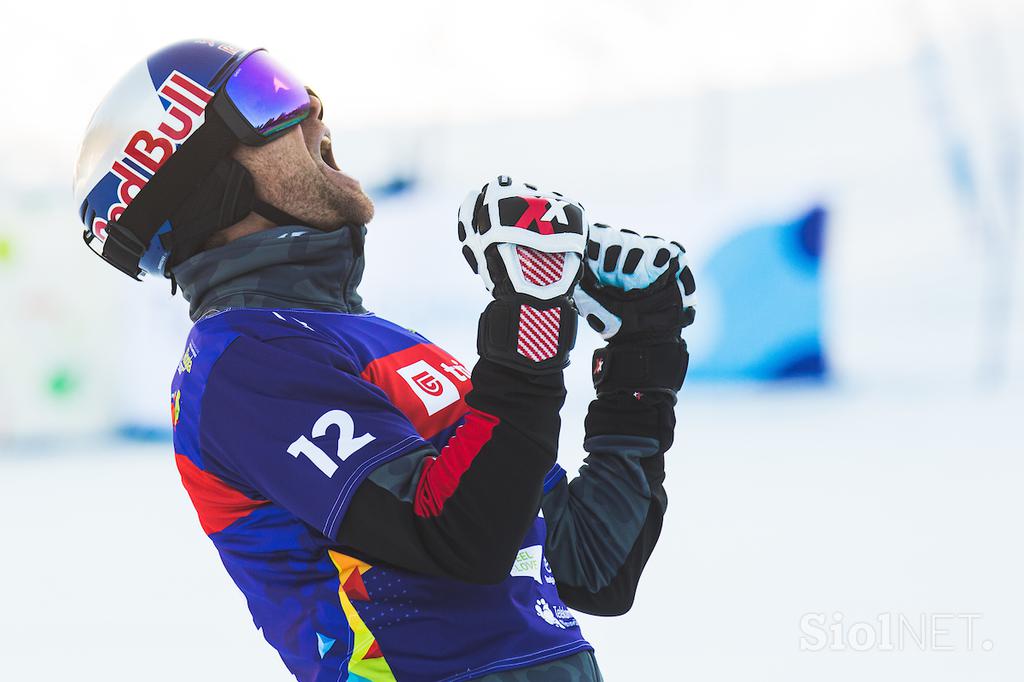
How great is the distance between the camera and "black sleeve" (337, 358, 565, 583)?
4.26ft

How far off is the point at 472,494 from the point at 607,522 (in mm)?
430

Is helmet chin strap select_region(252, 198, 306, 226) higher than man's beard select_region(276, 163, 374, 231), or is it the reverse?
man's beard select_region(276, 163, 374, 231)

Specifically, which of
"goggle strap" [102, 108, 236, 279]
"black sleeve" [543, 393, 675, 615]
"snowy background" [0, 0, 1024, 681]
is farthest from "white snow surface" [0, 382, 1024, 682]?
"goggle strap" [102, 108, 236, 279]

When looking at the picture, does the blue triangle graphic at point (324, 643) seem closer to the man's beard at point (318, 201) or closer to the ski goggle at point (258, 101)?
the man's beard at point (318, 201)

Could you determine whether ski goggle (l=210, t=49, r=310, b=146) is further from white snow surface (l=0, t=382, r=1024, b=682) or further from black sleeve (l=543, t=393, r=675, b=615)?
white snow surface (l=0, t=382, r=1024, b=682)

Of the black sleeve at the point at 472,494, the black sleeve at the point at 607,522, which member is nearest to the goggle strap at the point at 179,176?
the black sleeve at the point at 472,494

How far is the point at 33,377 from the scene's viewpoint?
8.55m

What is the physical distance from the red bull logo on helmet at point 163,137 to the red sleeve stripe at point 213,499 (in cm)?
47

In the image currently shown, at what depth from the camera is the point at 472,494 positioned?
1287 mm

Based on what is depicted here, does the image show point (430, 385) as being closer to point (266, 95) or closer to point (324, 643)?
point (324, 643)

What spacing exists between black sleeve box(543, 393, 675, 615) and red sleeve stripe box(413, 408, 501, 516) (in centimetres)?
39

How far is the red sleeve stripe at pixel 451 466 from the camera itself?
1305mm

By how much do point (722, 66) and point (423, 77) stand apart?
3.19m

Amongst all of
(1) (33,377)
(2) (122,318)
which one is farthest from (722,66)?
(1) (33,377)
